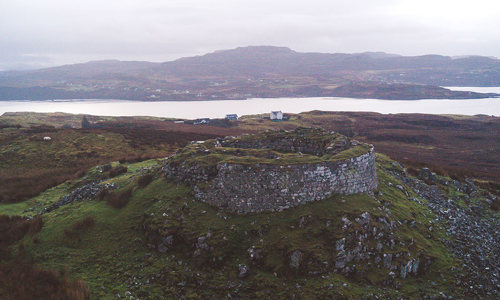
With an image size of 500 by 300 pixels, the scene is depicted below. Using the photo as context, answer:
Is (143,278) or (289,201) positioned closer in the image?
(143,278)

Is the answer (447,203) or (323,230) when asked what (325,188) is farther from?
(447,203)

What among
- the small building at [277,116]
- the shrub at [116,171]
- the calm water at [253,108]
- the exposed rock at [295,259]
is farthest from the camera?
the calm water at [253,108]

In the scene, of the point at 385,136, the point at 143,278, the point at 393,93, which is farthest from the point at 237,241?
the point at 393,93

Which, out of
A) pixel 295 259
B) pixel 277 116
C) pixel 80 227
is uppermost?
pixel 277 116

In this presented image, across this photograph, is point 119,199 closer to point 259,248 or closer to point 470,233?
point 259,248

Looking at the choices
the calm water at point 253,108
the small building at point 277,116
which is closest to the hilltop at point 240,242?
the small building at point 277,116

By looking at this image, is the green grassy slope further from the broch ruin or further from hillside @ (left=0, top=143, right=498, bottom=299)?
the broch ruin

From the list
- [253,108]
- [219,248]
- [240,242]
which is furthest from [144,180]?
[253,108]

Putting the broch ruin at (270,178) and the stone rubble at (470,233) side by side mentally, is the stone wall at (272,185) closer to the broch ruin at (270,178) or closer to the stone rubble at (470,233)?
the broch ruin at (270,178)
